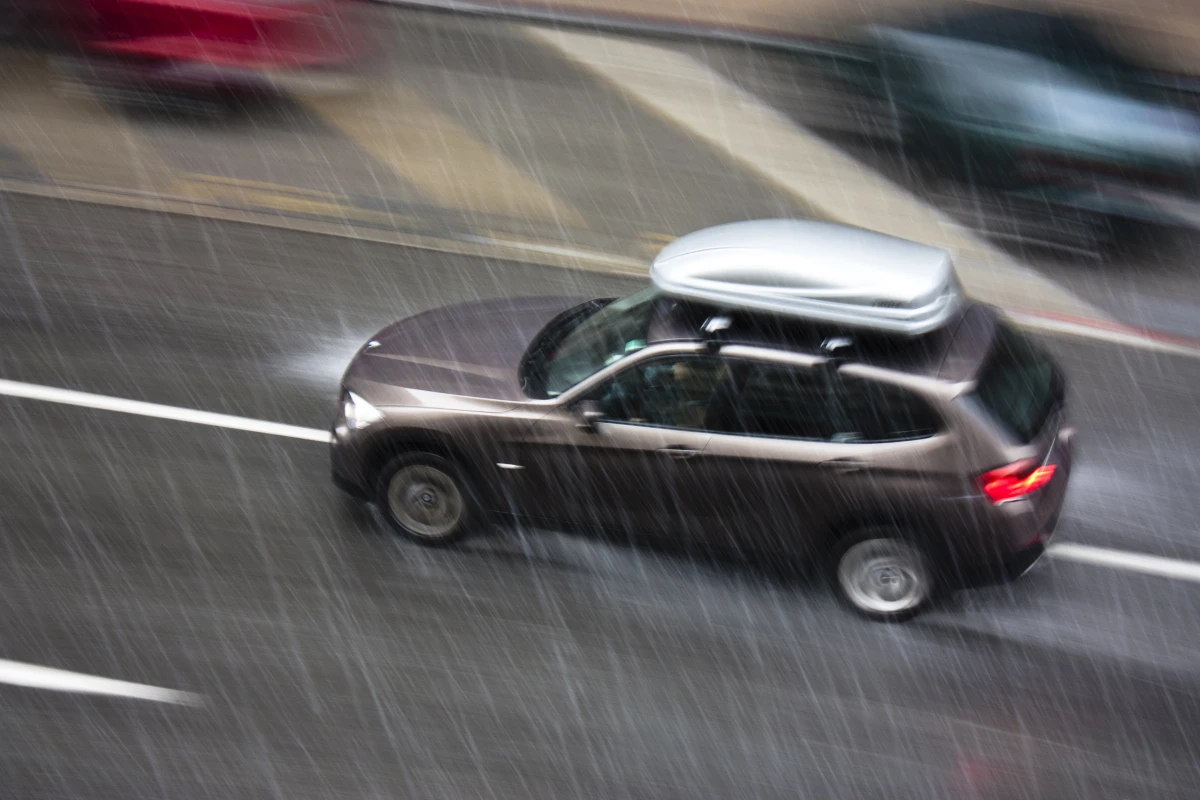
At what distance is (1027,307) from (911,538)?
14.7 ft

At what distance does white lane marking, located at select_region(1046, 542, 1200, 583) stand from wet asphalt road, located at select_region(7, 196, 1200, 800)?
105 mm

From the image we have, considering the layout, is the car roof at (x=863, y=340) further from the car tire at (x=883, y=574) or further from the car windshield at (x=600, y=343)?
the car tire at (x=883, y=574)

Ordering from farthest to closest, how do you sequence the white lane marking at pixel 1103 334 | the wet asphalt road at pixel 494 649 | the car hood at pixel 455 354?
the white lane marking at pixel 1103 334 → the car hood at pixel 455 354 → the wet asphalt road at pixel 494 649

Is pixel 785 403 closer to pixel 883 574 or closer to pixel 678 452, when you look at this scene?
pixel 678 452


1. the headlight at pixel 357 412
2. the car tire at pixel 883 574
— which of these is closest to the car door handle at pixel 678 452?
the car tire at pixel 883 574

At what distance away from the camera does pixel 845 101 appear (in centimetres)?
1370

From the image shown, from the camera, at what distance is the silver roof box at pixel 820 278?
264 inches

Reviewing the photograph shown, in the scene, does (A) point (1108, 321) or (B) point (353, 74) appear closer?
(A) point (1108, 321)

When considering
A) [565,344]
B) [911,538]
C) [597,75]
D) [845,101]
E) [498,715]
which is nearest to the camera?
[498,715]

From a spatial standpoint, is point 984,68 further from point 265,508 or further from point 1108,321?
point 265,508

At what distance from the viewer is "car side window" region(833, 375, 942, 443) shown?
6676 mm

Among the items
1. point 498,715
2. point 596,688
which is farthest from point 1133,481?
point 498,715

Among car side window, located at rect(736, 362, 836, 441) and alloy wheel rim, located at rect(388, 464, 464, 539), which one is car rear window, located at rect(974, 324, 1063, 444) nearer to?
car side window, located at rect(736, 362, 836, 441)

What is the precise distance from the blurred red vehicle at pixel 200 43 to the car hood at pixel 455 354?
5955 mm
